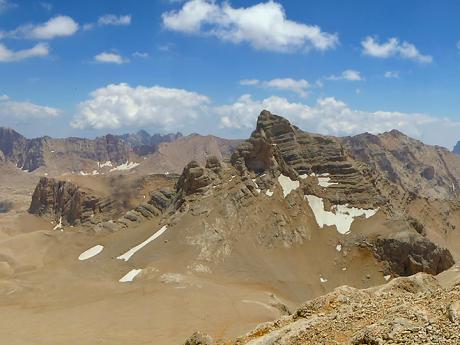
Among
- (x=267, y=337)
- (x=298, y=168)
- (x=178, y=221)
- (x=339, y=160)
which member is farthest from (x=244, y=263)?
(x=267, y=337)

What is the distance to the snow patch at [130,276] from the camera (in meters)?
92.2

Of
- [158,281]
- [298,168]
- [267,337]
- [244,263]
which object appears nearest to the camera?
[267,337]

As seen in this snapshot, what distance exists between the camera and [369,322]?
75.7 feet

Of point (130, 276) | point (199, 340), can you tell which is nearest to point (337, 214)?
point (130, 276)

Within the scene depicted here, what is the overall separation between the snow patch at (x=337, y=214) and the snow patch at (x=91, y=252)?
48.7m

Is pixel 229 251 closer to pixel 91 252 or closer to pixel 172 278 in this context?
pixel 172 278

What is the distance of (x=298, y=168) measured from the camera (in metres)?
128

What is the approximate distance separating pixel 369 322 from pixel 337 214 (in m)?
96.9

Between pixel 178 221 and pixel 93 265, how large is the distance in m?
19.3

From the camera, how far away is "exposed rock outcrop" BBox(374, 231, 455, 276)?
318ft

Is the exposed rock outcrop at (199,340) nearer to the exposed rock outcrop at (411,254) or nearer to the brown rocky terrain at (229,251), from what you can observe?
the brown rocky terrain at (229,251)

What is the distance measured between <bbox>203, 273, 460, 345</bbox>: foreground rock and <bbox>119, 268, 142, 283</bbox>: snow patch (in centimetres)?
6574

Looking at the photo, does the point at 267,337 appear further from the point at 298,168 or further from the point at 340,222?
the point at 298,168

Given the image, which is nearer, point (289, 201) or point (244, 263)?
point (244, 263)
